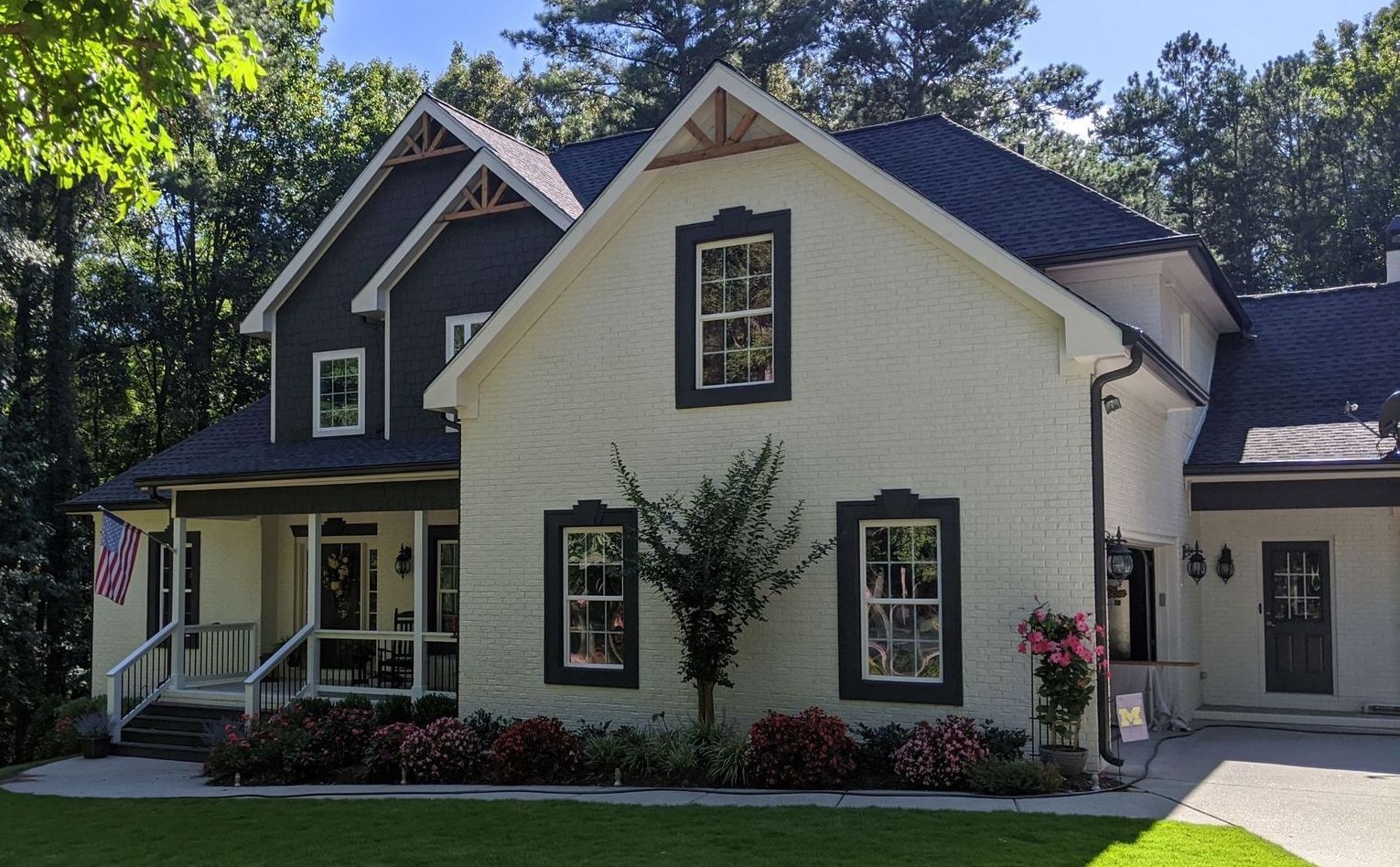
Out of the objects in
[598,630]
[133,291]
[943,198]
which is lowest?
[598,630]

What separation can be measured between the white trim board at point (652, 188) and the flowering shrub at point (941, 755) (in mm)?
3644

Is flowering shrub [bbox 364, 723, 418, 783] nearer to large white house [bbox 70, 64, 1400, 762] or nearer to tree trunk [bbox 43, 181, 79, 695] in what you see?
large white house [bbox 70, 64, 1400, 762]

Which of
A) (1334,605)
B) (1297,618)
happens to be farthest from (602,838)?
(1334,605)

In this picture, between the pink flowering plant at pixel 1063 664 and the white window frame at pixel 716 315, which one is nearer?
the pink flowering plant at pixel 1063 664

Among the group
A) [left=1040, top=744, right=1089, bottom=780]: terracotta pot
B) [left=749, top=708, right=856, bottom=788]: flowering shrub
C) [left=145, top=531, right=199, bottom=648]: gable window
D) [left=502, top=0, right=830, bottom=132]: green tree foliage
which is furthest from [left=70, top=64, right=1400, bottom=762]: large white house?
[left=502, top=0, right=830, bottom=132]: green tree foliage

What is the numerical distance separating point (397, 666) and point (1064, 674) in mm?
10244

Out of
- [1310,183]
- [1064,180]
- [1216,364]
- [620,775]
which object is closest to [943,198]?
[1064,180]

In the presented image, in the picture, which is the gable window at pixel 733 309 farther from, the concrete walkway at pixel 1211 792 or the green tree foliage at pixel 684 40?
the green tree foliage at pixel 684 40

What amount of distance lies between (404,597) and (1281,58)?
34.8m

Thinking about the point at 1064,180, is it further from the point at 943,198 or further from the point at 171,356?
the point at 171,356

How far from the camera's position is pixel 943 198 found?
15.9 m

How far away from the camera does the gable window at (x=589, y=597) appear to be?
13.7 metres

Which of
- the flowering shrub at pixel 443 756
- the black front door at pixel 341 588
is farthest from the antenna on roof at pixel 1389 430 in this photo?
the black front door at pixel 341 588

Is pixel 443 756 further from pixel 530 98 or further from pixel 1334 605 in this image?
pixel 530 98
